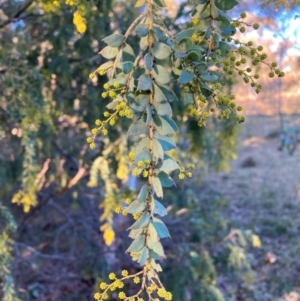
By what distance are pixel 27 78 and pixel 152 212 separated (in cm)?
97

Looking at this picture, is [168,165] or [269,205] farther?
[269,205]

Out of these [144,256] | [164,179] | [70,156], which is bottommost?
[144,256]

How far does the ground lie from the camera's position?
13.2ft

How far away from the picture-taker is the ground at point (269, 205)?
158 inches

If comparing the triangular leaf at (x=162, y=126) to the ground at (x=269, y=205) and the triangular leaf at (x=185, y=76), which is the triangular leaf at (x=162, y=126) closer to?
the triangular leaf at (x=185, y=76)

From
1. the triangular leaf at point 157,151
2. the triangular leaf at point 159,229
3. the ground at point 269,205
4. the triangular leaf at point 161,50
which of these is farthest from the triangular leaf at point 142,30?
the ground at point 269,205

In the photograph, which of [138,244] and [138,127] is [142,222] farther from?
[138,127]

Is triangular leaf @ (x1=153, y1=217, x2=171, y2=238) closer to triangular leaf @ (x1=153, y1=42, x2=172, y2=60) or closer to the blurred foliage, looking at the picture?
triangular leaf @ (x1=153, y1=42, x2=172, y2=60)

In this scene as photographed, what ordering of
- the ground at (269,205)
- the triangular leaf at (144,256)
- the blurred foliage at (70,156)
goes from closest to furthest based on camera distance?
1. the triangular leaf at (144,256)
2. the blurred foliage at (70,156)
3. the ground at (269,205)

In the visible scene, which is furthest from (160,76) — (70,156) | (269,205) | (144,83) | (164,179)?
(269,205)

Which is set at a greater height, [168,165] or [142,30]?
[142,30]

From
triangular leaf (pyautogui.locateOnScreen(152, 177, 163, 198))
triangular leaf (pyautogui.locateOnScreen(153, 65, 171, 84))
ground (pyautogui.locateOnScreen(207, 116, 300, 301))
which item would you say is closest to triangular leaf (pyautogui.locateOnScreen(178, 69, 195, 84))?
triangular leaf (pyautogui.locateOnScreen(153, 65, 171, 84))

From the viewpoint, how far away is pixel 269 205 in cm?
562

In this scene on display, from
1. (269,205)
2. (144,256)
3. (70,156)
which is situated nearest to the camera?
(144,256)
